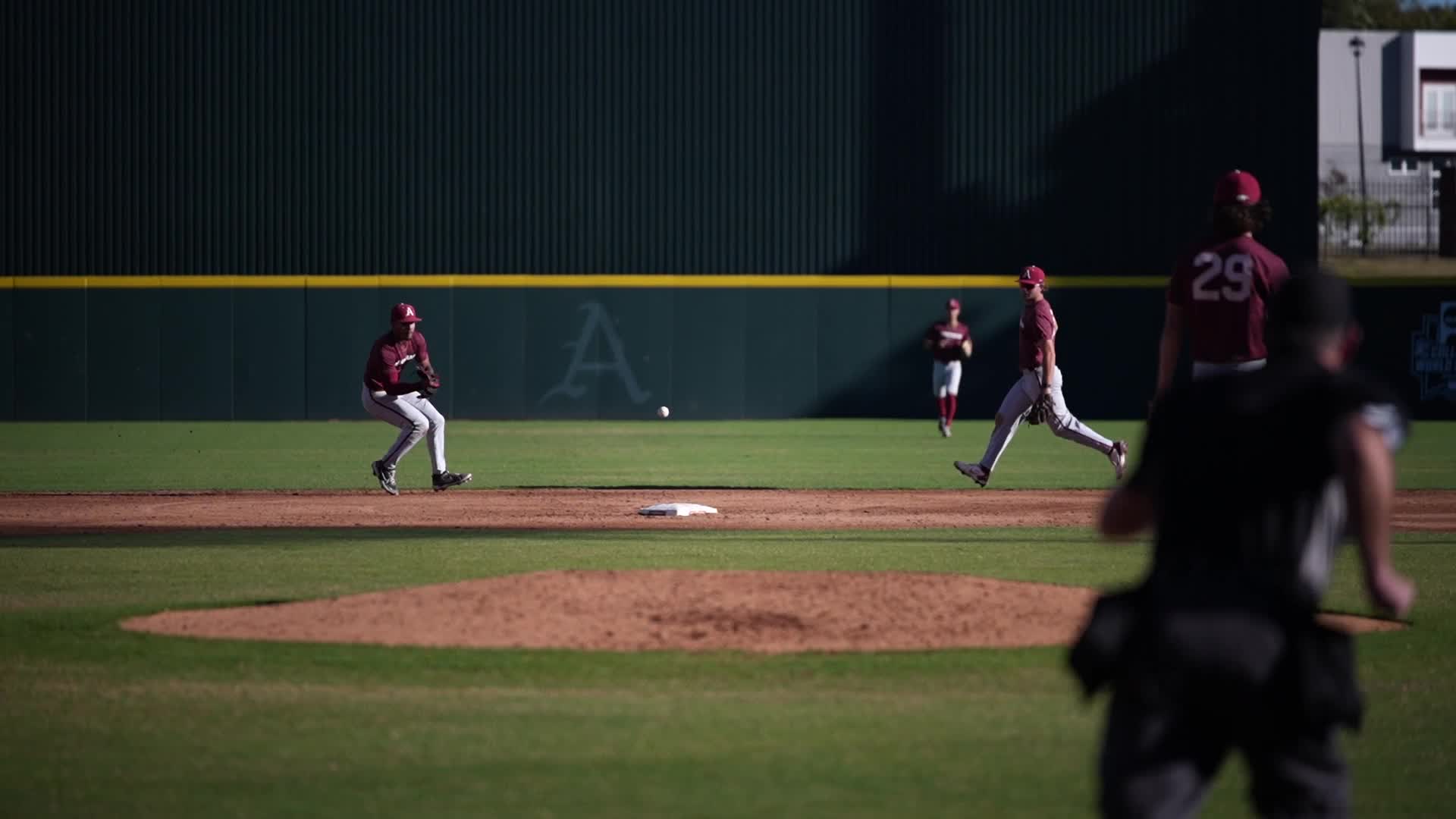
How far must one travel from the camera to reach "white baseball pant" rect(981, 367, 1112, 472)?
16922 millimetres

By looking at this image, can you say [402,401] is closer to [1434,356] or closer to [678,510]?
[678,510]

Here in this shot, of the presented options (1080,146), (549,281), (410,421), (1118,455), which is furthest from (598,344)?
(1118,455)

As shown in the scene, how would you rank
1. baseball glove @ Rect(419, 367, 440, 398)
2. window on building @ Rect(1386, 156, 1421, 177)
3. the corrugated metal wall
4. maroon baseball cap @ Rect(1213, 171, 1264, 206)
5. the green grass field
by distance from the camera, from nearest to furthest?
the green grass field
maroon baseball cap @ Rect(1213, 171, 1264, 206)
baseball glove @ Rect(419, 367, 440, 398)
the corrugated metal wall
window on building @ Rect(1386, 156, 1421, 177)

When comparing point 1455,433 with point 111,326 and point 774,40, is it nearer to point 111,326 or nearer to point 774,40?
point 774,40

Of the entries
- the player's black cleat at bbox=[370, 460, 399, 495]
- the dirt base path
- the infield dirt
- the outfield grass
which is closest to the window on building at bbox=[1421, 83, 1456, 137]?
the outfield grass

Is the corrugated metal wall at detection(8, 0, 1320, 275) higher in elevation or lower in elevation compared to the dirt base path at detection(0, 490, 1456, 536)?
higher

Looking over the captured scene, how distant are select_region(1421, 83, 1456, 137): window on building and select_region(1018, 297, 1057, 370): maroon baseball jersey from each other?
52.4 metres

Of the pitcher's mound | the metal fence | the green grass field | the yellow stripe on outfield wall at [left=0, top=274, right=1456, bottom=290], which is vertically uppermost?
the metal fence

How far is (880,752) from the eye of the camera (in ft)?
20.9

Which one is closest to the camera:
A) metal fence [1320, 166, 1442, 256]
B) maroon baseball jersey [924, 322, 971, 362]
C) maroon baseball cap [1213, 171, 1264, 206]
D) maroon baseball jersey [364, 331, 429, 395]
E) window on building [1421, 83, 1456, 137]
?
maroon baseball cap [1213, 171, 1264, 206]

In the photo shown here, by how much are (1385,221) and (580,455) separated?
104ft

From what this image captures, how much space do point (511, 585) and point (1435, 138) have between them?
6098cm

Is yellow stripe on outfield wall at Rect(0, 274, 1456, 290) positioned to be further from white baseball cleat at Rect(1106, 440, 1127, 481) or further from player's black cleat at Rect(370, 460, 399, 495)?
white baseball cleat at Rect(1106, 440, 1127, 481)

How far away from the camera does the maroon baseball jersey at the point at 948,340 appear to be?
29.2 meters
